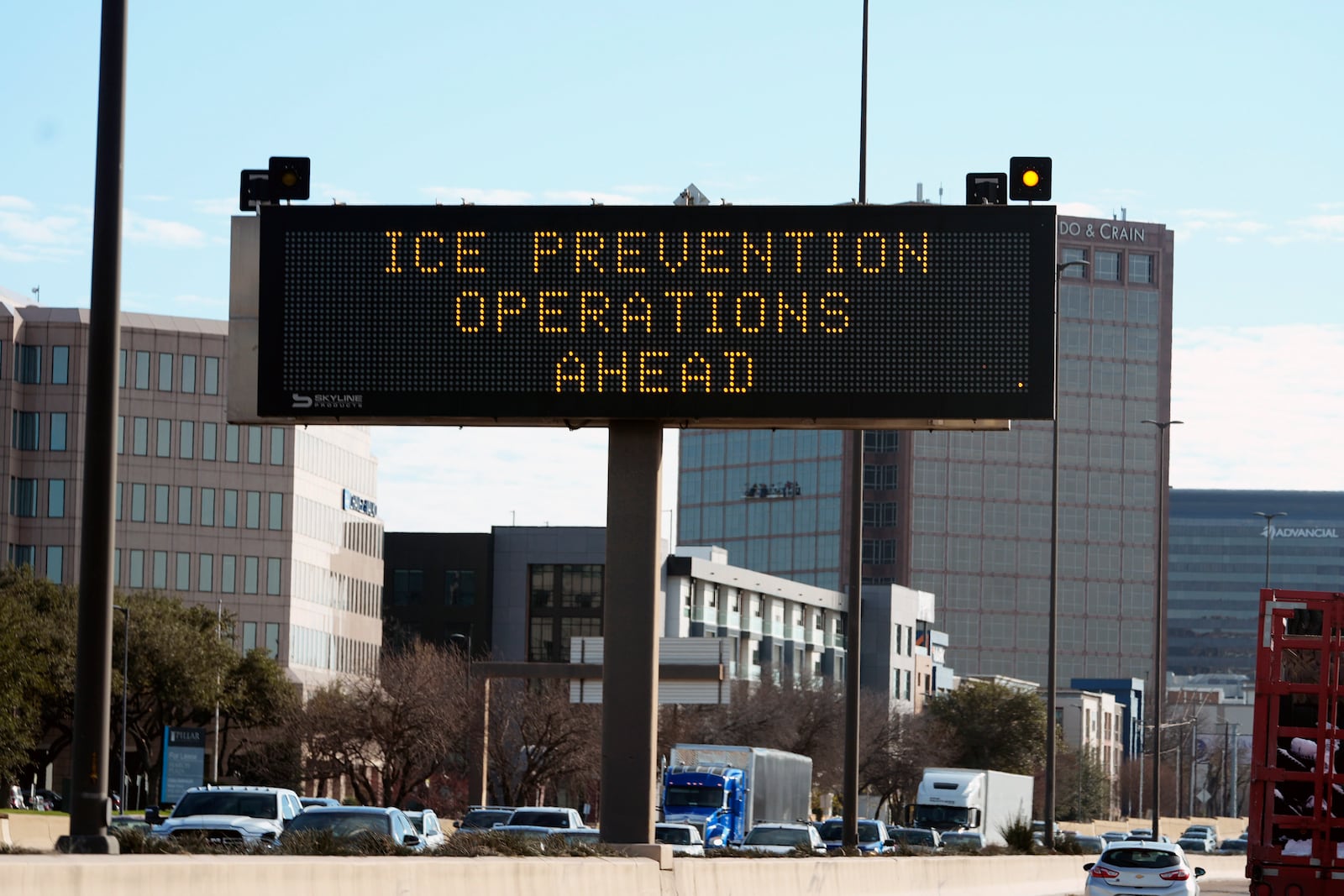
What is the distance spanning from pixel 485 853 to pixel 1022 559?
17532 cm

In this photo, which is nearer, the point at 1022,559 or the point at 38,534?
the point at 38,534

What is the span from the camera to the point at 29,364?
110625 millimetres

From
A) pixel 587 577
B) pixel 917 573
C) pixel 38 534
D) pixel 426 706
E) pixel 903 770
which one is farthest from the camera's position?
pixel 917 573

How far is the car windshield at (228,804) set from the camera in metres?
28.5

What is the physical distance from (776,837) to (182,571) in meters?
74.4

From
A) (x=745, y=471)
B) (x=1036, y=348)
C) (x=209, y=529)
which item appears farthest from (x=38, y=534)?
(x=1036, y=348)

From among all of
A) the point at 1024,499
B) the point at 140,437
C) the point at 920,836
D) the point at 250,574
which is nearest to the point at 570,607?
the point at 250,574

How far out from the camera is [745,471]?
613 ft

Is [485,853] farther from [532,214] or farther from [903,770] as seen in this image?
[903,770]

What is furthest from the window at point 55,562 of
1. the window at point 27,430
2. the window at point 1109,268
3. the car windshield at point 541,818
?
the window at point 1109,268

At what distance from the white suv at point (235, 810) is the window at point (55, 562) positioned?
84.3 m

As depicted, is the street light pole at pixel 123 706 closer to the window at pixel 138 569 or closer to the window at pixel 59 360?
the window at pixel 138 569

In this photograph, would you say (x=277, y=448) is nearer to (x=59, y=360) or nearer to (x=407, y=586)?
(x=59, y=360)

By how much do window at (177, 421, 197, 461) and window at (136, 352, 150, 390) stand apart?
2.78 meters
